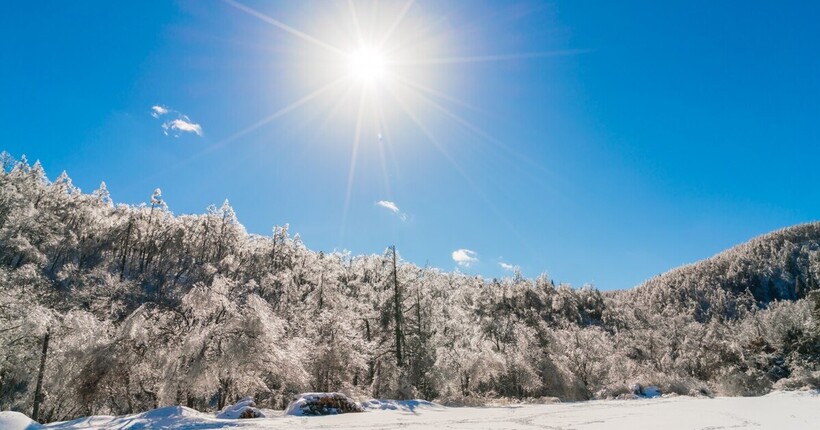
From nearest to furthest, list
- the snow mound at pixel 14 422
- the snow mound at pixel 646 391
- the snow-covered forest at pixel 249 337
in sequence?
the snow mound at pixel 14 422, the snow-covered forest at pixel 249 337, the snow mound at pixel 646 391

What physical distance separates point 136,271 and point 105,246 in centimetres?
871

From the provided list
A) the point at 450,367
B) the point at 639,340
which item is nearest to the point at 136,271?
the point at 450,367

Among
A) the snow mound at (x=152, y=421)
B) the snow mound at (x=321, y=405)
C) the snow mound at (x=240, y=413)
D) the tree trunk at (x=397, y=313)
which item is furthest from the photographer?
the tree trunk at (x=397, y=313)

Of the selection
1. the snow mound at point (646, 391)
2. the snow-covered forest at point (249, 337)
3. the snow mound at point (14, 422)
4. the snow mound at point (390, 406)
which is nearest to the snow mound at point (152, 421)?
the snow mound at point (14, 422)

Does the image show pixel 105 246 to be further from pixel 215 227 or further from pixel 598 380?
pixel 598 380

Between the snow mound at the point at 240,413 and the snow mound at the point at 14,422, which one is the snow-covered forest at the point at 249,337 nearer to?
the snow mound at the point at 240,413

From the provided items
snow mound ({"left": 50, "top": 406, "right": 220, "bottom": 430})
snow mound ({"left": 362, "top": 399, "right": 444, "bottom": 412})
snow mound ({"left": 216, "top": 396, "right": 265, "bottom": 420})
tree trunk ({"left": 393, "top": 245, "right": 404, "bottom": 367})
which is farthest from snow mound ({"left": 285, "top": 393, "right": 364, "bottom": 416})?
tree trunk ({"left": 393, "top": 245, "right": 404, "bottom": 367})

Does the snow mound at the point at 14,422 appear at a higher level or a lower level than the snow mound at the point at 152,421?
higher

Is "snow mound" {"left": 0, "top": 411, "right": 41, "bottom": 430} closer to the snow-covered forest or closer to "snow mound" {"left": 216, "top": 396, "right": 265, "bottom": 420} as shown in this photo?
"snow mound" {"left": 216, "top": 396, "right": 265, "bottom": 420}

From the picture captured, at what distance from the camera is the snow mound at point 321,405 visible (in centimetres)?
1445

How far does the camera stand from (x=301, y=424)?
1175 centimetres

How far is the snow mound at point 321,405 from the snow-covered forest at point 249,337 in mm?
3467

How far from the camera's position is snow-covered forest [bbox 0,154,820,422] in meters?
17.2

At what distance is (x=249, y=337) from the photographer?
1731 centimetres
